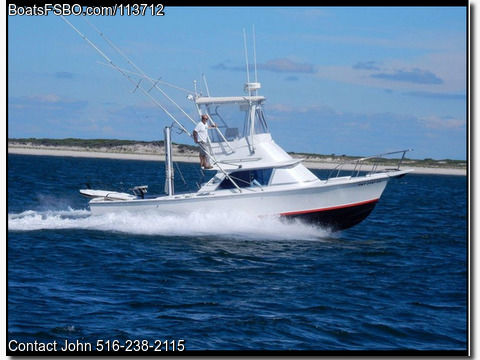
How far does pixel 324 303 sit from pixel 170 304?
3168 mm

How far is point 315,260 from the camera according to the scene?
1973 centimetres

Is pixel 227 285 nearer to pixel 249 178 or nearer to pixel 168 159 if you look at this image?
pixel 249 178

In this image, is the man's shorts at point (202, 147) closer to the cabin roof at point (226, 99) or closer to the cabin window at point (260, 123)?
the cabin roof at point (226, 99)

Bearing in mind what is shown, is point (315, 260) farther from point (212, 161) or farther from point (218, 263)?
point (212, 161)

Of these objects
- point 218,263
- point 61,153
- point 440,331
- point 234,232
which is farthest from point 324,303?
point 61,153

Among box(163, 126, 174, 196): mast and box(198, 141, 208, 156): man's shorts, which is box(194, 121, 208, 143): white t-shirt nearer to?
box(198, 141, 208, 156): man's shorts

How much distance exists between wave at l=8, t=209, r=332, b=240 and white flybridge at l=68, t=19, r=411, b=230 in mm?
216

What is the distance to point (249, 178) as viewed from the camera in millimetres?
23219

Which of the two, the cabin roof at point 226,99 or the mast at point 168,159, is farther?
the cabin roof at point 226,99

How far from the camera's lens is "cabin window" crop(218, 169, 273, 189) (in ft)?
75.9

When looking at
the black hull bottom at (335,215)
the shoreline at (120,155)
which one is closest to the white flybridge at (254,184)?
the black hull bottom at (335,215)

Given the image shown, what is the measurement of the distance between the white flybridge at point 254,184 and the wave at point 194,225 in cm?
22

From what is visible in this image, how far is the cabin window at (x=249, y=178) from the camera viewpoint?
23125 millimetres

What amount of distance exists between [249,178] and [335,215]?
2887 millimetres
